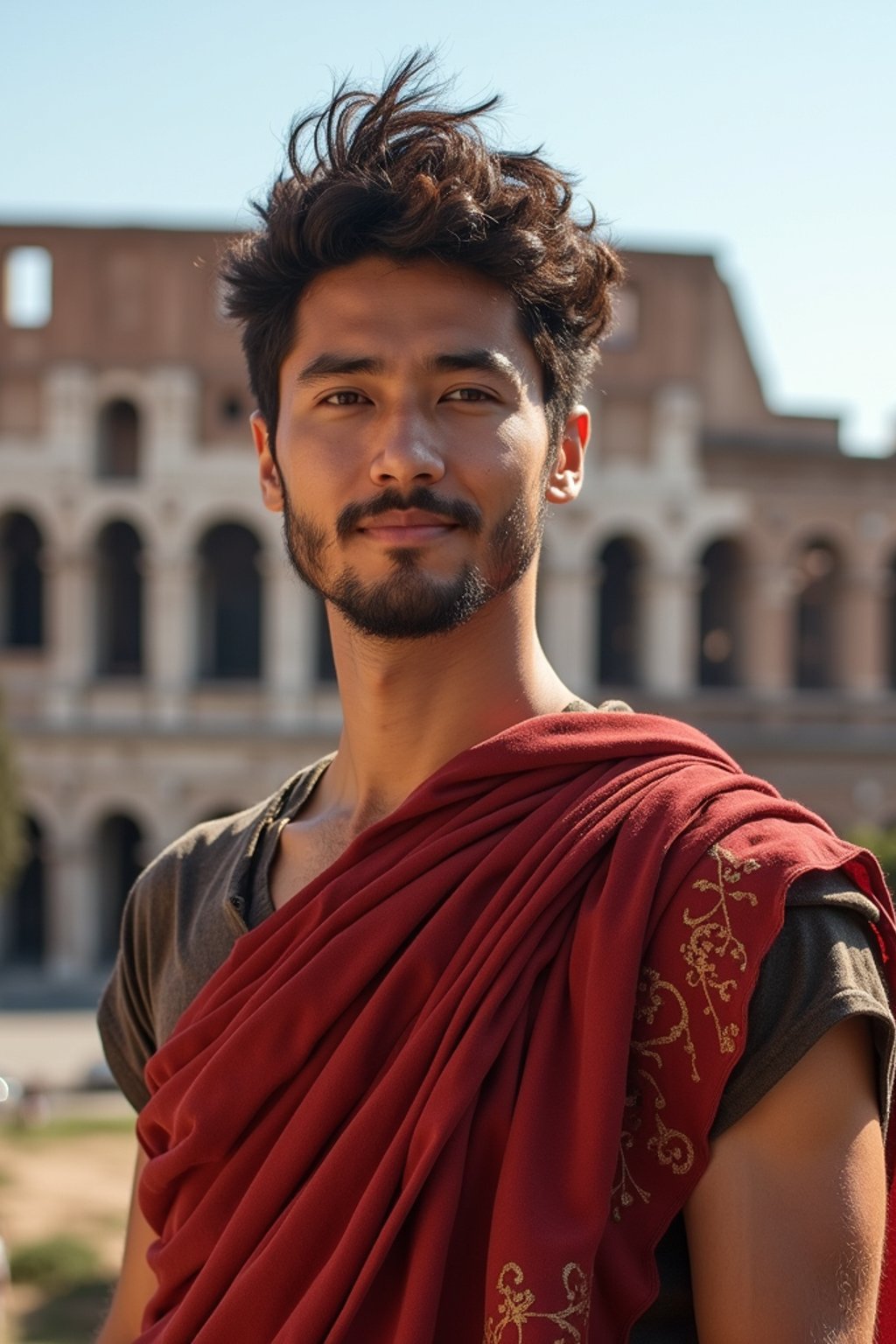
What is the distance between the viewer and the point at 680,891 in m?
1.55

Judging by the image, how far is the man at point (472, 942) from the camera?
4.82 feet

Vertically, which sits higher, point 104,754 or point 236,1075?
point 236,1075

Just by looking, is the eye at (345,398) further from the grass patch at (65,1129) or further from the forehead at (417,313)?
the grass patch at (65,1129)

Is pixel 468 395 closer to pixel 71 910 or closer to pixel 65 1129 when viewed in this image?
pixel 65 1129

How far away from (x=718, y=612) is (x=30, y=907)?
416 inches

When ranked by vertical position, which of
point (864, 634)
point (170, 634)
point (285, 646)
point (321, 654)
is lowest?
point (321, 654)

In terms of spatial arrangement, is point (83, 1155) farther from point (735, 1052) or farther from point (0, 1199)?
point (735, 1052)

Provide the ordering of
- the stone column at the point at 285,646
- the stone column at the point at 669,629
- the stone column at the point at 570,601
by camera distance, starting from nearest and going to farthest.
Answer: the stone column at the point at 285,646
the stone column at the point at 570,601
the stone column at the point at 669,629

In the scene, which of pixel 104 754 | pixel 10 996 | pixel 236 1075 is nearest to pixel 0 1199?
pixel 10 996

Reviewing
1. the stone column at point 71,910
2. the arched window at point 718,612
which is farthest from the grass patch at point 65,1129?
the arched window at point 718,612

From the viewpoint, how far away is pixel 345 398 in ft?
6.34

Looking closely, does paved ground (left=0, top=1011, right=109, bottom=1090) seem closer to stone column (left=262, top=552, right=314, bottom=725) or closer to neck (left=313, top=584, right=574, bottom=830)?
stone column (left=262, top=552, right=314, bottom=725)

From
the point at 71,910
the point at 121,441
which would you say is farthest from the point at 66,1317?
the point at 121,441

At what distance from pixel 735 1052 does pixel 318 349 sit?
40.2 inches
